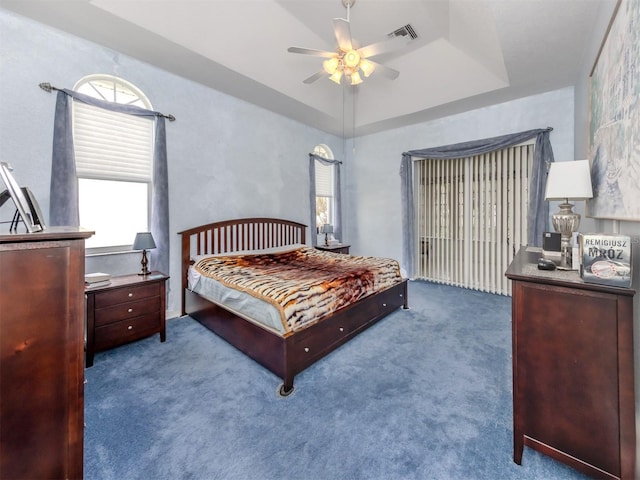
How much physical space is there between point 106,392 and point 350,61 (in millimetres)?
3570

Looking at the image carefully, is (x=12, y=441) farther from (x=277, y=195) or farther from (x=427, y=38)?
(x=427, y=38)

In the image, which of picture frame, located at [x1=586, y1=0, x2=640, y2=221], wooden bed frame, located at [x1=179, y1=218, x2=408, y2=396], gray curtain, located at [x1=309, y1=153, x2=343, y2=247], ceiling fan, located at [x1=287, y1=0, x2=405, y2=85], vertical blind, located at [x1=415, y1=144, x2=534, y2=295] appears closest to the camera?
picture frame, located at [x1=586, y1=0, x2=640, y2=221]

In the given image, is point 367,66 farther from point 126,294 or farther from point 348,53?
point 126,294

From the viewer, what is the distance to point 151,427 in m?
1.69

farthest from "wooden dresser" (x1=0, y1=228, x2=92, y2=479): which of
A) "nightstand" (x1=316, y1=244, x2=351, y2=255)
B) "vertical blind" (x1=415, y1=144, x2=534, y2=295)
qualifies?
"vertical blind" (x1=415, y1=144, x2=534, y2=295)

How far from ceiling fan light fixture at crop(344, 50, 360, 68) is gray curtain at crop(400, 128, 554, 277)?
2.55 meters

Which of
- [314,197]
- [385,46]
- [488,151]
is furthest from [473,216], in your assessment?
[385,46]

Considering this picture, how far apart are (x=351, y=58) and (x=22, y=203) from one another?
2.86 m

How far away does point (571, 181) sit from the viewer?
1.76 m

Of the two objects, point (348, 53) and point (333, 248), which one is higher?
point (348, 53)

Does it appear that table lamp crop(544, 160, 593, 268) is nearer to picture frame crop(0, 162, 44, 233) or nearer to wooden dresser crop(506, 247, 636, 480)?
wooden dresser crop(506, 247, 636, 480)

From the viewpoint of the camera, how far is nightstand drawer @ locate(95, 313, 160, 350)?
8.03ft

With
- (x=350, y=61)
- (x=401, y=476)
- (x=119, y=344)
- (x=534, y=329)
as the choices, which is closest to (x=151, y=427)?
(x=119, y=344)

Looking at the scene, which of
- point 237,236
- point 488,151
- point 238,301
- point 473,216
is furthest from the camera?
point 473,216
